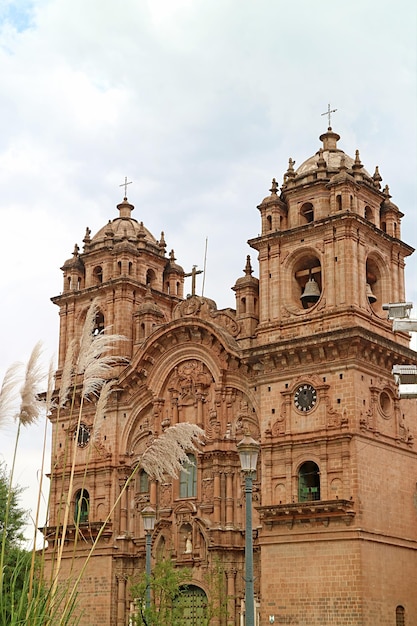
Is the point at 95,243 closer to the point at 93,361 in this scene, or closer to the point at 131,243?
the point at 131,243

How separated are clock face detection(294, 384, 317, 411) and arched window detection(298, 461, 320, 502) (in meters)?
2.03

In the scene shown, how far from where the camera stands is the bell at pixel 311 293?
36656mm

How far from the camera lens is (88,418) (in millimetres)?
42375

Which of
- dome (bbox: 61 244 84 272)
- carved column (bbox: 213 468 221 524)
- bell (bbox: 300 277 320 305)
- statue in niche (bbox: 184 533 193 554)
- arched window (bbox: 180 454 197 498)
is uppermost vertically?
dome (bbox: 61 244 84 272)

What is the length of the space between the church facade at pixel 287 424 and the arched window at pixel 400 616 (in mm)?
135

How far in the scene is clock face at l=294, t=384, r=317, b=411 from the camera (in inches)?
Result: 1363

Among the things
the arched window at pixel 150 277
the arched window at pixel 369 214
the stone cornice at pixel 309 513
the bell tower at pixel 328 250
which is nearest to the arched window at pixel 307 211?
the bell tower at pixel 328 250

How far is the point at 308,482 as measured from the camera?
34.7m

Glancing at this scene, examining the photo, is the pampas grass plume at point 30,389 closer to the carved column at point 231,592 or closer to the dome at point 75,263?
the carved column at point 231,592

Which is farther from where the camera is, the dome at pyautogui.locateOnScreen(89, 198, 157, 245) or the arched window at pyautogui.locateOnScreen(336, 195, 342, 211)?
the dome at pyautogui.locateOnScreen(89, 198, 157, 245)

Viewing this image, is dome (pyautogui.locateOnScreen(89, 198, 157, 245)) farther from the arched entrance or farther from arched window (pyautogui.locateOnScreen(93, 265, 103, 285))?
the arched entrance

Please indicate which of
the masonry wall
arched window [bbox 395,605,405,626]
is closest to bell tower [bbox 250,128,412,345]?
the masonry wall

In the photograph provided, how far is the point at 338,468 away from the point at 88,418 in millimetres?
13606

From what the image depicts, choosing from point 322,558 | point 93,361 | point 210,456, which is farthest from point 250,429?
point 93,361
